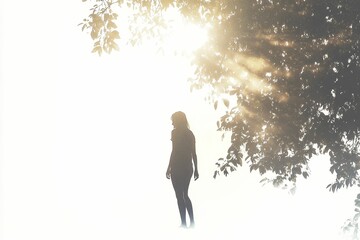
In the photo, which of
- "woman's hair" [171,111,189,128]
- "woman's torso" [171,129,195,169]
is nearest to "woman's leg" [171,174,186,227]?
"woman's torso" [171,129,195,169]

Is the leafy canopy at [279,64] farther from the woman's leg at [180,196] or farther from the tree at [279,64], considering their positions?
the woman's leg at [180,196]

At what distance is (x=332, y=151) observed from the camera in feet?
36.8

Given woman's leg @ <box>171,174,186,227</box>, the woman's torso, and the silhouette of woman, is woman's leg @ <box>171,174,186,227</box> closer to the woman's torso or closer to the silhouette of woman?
the silhouette of woman

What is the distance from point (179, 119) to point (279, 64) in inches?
106

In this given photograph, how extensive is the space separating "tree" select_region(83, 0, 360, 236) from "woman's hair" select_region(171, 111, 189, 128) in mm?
1223

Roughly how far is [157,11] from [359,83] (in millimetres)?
4994

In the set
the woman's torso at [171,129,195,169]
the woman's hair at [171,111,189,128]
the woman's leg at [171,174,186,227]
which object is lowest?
the woman's leg at [171,174,186,227]

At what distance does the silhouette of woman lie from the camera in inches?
336

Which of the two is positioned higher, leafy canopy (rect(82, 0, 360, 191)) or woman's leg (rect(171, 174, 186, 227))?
leafy canopy (rect(82, 0, 360, 191))

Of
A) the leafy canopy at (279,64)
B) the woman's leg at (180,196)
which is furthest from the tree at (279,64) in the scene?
the woman's leg at (180,196)

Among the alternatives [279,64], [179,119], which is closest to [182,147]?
[179,119]

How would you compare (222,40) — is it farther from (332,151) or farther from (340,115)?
(332,151)

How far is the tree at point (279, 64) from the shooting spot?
9.23m

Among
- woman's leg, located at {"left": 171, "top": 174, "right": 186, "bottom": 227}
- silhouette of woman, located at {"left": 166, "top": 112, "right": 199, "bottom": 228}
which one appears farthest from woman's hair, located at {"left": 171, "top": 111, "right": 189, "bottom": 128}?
woman's leg, located at {"left": 171, "top": 174, "right": 186, "bottom": 227}
